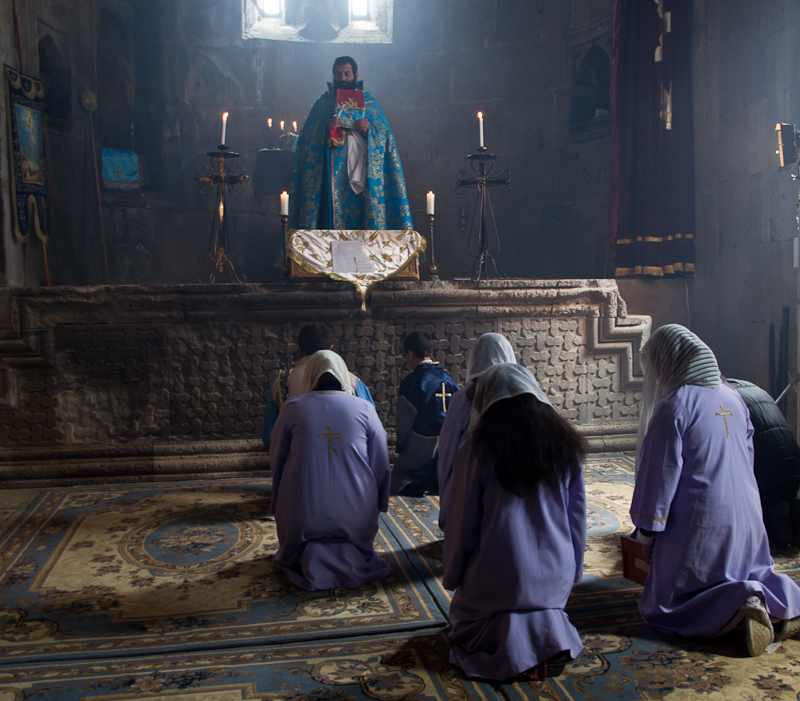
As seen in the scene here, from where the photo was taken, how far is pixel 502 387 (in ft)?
8.64

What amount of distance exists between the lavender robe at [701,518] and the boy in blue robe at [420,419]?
236 centimetres

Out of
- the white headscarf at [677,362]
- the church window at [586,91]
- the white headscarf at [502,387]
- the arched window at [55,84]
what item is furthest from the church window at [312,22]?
the white headscarf at [502,387]

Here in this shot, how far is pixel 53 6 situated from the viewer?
8102 millimetres

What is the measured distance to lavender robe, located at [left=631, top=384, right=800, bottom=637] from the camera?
9.46 feet

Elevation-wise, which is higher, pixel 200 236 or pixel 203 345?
pixel 200 236

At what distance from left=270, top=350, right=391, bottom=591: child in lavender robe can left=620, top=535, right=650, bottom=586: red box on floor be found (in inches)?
46.5

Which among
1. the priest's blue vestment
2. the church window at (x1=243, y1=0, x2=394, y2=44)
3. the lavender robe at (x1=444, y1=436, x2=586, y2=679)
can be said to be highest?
the church window at (x1=243, y1=0, x2=394, y2=44)

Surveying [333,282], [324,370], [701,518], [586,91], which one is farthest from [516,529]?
[586,91]

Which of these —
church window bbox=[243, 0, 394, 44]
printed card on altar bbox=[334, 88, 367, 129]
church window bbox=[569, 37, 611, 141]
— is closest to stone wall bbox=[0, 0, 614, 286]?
church window bbox=[569, 37, 611, 141]

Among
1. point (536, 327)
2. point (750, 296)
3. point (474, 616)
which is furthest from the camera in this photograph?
point (750, 296)

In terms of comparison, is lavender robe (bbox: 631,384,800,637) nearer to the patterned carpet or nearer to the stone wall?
the patterned carpet

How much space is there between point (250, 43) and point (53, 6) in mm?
2437

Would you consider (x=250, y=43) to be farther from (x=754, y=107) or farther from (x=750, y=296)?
(x=750, y=296)

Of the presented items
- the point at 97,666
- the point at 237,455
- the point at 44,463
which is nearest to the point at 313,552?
the point at 97,666
